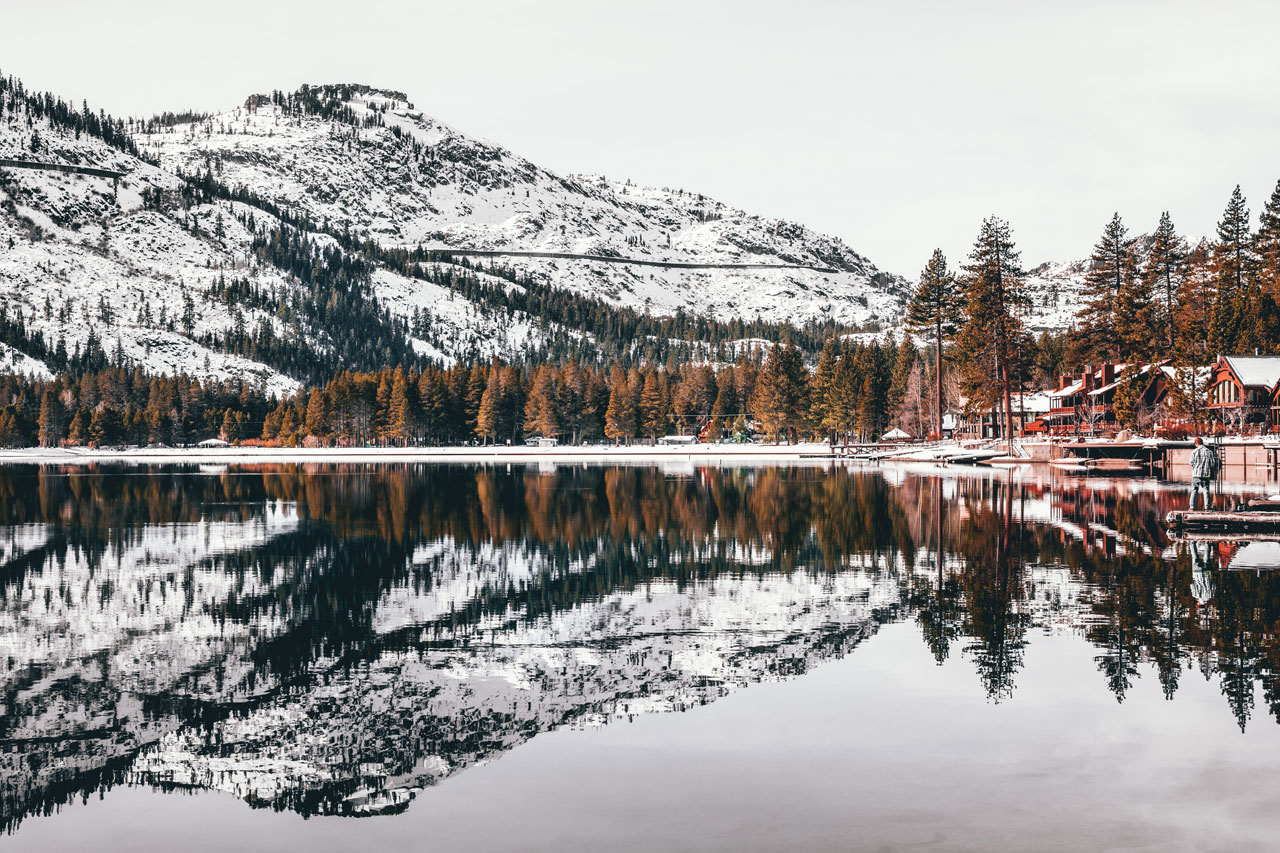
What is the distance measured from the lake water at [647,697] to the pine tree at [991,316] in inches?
2807

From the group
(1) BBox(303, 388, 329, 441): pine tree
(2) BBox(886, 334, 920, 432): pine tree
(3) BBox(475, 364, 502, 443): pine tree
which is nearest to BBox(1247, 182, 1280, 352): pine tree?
(2) BBox(886, 334, 920, 432): pine tree

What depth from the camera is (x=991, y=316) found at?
10281cm

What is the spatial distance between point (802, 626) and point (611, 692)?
560 centimetres

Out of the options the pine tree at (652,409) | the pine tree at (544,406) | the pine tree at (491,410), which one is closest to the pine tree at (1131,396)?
the pine tree at (652,409)

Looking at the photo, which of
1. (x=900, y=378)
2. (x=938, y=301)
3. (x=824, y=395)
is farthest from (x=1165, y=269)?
(x=900, y=378)

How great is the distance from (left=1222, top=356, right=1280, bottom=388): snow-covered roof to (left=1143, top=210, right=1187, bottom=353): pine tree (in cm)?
2756

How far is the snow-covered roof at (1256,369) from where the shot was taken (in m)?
81.2

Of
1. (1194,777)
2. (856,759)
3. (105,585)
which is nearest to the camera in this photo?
(1194,777)

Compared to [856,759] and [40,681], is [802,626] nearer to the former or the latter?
[856,759]

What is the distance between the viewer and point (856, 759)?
12469mm

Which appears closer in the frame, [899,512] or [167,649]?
[167,649]

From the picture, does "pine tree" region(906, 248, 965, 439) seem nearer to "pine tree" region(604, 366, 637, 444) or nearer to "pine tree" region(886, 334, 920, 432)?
"pine tree" region(886, 334, 920, 432)

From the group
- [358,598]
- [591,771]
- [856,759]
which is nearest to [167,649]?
[358,598]

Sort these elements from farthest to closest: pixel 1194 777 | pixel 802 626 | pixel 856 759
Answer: pixel 802 626 < pixel 856 759 < pixel 1194 777
